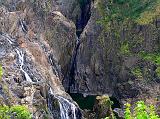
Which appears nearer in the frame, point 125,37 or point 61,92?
point 61,92

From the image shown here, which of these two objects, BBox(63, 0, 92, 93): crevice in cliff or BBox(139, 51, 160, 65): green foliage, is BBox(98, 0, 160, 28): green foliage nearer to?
BBox(139, 51, 160, 65): green foliage

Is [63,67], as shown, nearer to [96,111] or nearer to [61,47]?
[61,47]

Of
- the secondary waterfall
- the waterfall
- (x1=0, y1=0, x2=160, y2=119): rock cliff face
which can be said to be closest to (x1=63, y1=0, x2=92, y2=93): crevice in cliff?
(x1=0, y1=0, x2=160, y2=119): rock cliff face

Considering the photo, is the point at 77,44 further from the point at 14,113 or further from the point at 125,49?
the point at 14,113

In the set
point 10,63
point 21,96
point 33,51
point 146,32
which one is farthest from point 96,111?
point 146,32

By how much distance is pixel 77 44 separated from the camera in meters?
108

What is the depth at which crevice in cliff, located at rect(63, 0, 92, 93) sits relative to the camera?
10206 cm

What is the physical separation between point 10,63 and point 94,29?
51499 millimetres

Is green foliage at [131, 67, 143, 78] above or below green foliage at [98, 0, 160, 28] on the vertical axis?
below

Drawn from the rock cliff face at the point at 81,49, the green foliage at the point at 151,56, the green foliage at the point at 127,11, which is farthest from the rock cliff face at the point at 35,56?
the green foliage at the point at 151,56

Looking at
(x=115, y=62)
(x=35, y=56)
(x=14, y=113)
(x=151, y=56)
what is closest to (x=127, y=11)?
(x=115, y=62)

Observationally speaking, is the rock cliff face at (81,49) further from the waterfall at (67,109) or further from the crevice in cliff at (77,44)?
the waterfall at (67,109)

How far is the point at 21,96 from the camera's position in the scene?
4784 centimetres

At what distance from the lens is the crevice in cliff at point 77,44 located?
102 metres
